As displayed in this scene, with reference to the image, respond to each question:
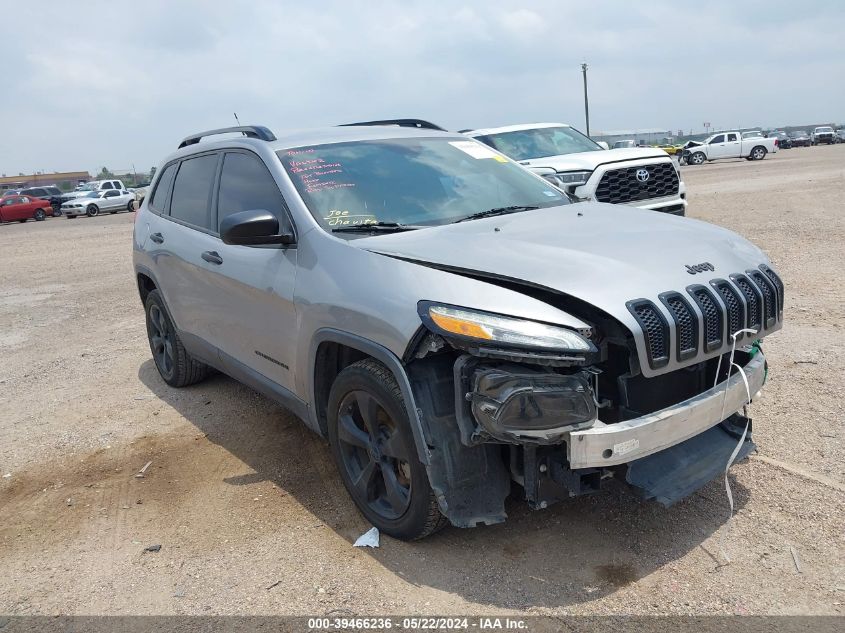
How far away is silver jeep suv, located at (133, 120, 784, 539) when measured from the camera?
9.14 feet

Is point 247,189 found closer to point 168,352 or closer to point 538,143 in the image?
point 168,352

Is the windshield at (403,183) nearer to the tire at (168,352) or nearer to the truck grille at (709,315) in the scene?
the truck grille at (709,315)

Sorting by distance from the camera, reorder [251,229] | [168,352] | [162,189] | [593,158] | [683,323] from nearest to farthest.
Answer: [683,323]
[251,229]
[162,189]
[168,352]
[593,158]

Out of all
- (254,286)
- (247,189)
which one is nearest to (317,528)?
(254,286)

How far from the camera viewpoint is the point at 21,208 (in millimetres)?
35594

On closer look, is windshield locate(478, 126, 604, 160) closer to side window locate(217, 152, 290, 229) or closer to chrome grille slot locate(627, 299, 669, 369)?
side window locate(217, 152, 290, 229)

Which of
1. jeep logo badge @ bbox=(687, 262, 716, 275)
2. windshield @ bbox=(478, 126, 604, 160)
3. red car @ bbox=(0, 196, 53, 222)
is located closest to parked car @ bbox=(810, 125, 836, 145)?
red car @ bbox=(0, 196, 53, 222)

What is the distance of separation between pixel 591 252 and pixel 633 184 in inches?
284

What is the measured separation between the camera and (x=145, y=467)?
4.54 metres

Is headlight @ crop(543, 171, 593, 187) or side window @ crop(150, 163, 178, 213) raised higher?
side window @ crop(150, 163, 178, 213)

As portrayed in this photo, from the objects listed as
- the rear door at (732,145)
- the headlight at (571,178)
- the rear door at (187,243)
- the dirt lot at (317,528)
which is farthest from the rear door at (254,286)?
the rear door at (732,145)

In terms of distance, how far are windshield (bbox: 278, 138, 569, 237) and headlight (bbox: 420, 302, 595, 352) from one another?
1019 mm

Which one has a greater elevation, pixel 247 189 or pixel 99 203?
pixel 247 189

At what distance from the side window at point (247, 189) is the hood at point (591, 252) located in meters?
0.75
